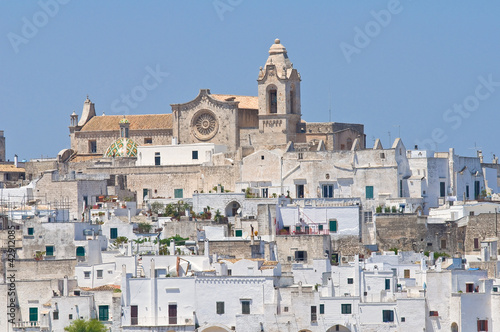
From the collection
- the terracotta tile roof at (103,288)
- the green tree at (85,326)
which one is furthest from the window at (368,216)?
the green tree at (85,326)

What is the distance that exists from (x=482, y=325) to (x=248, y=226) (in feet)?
41.0

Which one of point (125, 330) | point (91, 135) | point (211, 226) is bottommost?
point (125, 330)

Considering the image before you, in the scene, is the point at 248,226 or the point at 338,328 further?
the point at 248,226

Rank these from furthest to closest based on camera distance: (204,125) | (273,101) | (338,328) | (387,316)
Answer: (204,125), (273,101), (338,328), (387,316)

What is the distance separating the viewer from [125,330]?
57469mm

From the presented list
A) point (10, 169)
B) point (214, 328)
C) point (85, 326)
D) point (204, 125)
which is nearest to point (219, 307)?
point (214, 328)

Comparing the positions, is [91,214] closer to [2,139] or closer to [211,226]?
[211,226]

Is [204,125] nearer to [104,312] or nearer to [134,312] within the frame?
[104,312]

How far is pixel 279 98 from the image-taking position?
73125mm

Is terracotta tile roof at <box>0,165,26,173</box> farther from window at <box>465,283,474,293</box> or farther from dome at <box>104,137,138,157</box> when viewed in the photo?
window at <box>465,283,474,293</box>

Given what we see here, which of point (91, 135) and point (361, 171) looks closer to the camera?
point (361, 171)

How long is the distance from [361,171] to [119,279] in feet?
44.3

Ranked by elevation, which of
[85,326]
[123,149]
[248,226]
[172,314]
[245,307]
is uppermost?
[123,149]

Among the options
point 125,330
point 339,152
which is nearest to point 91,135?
point 339,152
